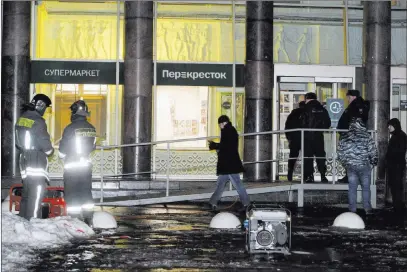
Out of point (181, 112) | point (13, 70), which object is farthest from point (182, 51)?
point (13, 70)

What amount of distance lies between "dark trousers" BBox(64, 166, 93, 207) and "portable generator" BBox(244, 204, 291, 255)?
2.98 meters

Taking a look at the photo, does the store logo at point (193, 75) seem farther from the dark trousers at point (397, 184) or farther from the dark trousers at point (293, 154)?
the dark trousers at point (397, 184)

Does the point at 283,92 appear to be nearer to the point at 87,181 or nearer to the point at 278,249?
the point at 87,181

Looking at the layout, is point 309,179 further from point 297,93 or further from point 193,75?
point 193,75

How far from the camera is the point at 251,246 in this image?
34.8 feet

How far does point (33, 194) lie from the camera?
1229 cm

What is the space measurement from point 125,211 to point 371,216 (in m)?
4.55

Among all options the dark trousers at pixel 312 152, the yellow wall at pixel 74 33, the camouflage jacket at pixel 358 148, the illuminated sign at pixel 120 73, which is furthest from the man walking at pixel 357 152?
the yellow wall at pixel 74 33

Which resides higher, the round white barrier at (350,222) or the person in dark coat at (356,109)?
the person in dark coat at (356,109)

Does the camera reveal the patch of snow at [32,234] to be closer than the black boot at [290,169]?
Yes

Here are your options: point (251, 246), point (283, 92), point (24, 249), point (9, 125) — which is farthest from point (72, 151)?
point (283, 92)

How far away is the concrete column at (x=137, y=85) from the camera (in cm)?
2059

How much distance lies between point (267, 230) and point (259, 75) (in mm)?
10704

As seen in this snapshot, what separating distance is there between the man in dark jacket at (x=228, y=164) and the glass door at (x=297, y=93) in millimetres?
4884
